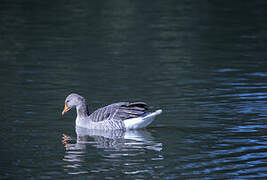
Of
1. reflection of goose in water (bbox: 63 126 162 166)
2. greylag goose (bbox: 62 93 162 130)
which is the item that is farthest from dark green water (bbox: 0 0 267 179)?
greylag goose (bbox: 62 93 162 130)

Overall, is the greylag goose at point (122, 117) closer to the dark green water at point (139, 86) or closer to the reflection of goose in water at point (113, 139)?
the reflection of goose in water at point (113, 139)

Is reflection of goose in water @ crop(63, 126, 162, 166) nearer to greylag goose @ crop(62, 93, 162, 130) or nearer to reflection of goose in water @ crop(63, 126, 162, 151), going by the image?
reflection of goose in water @ crop(63, 126, 162, 151)

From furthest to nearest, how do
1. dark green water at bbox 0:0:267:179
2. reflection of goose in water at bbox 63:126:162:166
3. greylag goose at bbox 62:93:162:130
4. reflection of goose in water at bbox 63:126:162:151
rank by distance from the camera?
greylag goose at bbox 62:93:162:130 → reflection of goose in water at bbox 63:126:162:151 → reflection of goose in water at bbox 63:126:162:166 → dark green water at bbox 0:0:267:179

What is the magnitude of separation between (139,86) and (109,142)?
5047mm

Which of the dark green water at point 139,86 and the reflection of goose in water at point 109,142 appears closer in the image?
the dark green water at point 139,86

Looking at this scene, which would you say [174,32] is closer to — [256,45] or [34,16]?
[256,45]

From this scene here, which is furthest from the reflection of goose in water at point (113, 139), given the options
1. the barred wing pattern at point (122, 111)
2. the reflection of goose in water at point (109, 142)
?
the barred wing pattern at point (122, 111)

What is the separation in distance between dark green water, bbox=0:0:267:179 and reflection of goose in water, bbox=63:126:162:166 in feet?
0.07

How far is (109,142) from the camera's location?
13.2m

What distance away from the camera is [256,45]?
80.7ft

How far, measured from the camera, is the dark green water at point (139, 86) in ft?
37.7

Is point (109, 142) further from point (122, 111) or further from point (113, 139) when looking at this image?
point (122, 111)

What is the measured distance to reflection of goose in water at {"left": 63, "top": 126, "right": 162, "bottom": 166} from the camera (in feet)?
40.3

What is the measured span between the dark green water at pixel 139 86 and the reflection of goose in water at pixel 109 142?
0.02m
